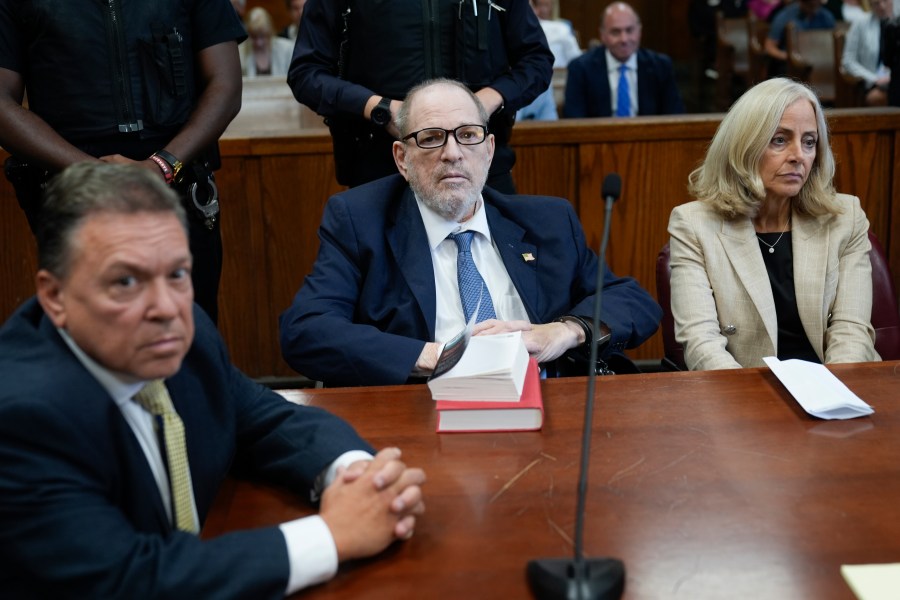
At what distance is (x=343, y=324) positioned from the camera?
2533 mm

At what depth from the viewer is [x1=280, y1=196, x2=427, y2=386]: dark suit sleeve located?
244cm

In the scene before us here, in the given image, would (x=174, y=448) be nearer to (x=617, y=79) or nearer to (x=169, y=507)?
(x=169, y=507)

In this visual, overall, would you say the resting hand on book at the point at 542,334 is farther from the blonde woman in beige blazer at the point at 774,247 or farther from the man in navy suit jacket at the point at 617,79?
the man in navy suit jacket at the point at 617,79

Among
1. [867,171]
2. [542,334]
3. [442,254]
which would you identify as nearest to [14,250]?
[442,254]

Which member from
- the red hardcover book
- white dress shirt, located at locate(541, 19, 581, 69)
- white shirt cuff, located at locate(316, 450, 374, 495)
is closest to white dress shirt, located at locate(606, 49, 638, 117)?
white dress shirt, located at locate(541, 19, 581, 69)

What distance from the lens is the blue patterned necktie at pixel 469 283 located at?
2709 mm

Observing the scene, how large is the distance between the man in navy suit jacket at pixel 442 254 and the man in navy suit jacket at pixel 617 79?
12.7ft

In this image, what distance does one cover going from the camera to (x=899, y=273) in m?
4.42

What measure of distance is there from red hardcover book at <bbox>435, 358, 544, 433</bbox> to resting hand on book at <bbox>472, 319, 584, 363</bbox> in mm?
468

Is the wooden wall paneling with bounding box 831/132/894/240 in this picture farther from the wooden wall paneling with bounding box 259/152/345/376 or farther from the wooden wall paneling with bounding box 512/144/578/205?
the wooden wall paneling with bounding box 259/152/345/376

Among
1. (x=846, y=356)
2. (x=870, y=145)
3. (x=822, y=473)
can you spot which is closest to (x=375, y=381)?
(x=822, y=473)

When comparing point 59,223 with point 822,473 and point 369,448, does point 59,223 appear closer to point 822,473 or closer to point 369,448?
point 369,448

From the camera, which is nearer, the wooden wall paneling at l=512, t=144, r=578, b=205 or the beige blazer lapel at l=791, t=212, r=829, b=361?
the beige blazer lapel at l=791, t=212, r=829, b=361

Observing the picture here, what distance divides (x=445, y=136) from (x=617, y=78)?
4.12 m
